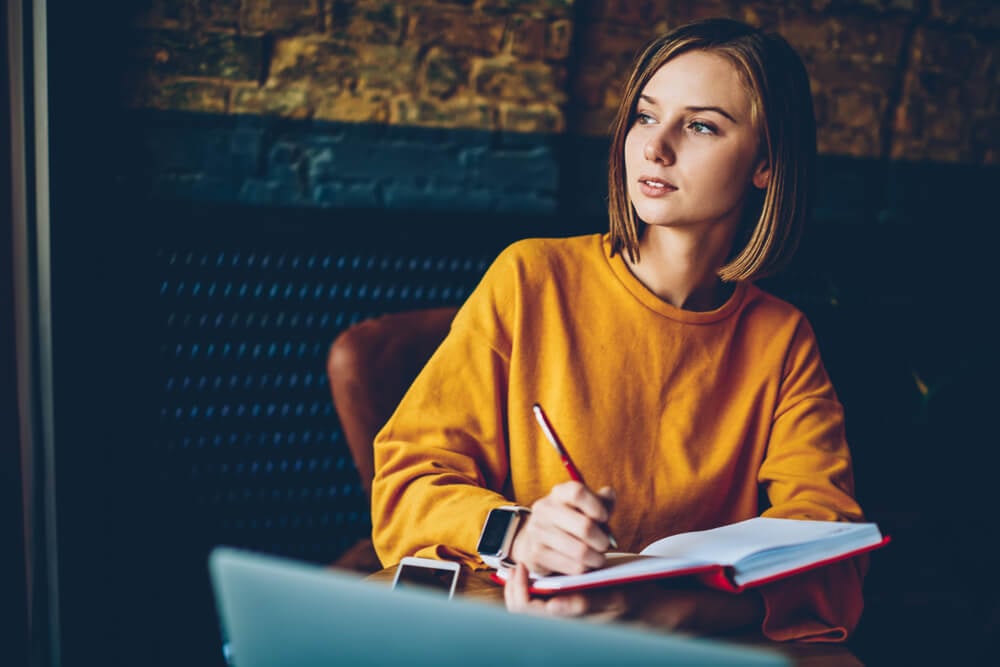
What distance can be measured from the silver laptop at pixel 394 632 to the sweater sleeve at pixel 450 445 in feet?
1.52

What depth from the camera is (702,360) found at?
1096 mm

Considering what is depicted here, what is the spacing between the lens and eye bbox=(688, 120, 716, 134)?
3.35ft

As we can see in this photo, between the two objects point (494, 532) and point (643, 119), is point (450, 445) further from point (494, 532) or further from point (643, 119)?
point (643, 119)

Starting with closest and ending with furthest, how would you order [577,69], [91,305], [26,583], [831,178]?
[26,583], [91,305], [577,69], [831,178]

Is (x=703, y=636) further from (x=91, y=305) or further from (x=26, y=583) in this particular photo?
(x=91, y=305)

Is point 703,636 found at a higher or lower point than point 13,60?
lower

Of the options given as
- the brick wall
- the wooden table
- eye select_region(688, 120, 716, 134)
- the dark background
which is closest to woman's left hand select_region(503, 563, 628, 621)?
the wooden table

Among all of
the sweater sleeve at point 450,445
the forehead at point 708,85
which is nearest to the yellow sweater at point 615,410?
the sweater sleeve at point 450,445

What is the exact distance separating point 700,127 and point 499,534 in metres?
0.60

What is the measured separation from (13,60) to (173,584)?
114cm

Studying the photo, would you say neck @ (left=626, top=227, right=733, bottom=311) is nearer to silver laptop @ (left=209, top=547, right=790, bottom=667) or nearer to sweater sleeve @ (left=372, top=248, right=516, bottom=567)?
sweater sleeve @ (left=372, top=248, right=516, bottom=567)

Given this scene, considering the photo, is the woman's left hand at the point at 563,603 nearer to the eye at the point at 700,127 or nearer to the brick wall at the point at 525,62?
the eye at the point at 700,127

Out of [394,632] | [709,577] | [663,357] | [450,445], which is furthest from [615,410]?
[394,632]

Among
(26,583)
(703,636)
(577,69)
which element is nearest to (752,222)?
(703,636)
